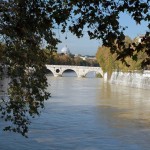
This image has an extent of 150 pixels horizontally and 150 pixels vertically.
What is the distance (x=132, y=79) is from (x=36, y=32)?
143 feet

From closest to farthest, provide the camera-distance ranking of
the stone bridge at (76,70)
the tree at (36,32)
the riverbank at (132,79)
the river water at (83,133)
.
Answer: the tree at (36,32) → the river water at (83,133) → the riverbank at (132,79) → the stone bridge at (76,70)

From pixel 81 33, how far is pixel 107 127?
484 inches

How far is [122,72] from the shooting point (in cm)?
5078

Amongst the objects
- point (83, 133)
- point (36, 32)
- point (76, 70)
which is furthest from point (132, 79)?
point (36, 32)

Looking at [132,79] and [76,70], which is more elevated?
[76,70]

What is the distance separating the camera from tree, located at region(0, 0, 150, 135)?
3.17 m

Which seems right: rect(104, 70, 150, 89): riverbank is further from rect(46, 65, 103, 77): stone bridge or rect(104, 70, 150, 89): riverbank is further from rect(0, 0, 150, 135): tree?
rect(0, 0, 150, 135): tree

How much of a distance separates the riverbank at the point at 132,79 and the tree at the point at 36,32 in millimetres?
37697

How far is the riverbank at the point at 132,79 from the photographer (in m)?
43.9

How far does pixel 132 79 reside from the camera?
48.2 metres

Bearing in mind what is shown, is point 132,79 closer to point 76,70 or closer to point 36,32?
point 76,70

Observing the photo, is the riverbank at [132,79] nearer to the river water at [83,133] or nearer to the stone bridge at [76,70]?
the stone bridge at [76,70]

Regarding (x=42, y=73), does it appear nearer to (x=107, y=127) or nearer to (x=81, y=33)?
(x=81, y=33)

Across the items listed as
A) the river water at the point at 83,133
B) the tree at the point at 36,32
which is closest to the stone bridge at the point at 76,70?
the river water at the point at 83,133
